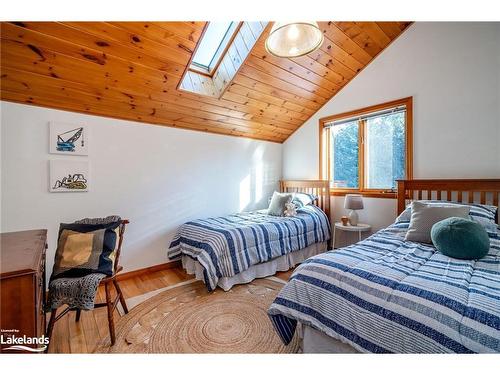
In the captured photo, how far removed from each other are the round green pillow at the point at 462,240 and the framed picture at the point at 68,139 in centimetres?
324

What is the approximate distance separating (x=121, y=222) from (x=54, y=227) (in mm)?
951

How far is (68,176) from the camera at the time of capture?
7.71 feet

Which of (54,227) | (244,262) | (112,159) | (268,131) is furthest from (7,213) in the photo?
(268,131)

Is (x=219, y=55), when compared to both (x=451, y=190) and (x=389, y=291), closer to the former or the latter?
(x=389, y=291)

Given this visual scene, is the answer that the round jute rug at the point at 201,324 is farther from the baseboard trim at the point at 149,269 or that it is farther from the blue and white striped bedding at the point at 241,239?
the baseboard trim at the point at 149,269

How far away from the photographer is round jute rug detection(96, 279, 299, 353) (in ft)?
5.23

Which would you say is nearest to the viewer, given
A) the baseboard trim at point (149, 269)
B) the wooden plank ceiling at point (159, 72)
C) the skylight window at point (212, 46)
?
the wooden plank ceiling at point (159, 72)

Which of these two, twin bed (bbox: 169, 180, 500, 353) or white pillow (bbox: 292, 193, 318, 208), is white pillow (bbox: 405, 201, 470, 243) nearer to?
twin bed (bbox: 169, 180, 500, 353)

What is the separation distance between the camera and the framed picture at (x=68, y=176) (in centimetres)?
227

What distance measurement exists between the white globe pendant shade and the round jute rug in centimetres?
201

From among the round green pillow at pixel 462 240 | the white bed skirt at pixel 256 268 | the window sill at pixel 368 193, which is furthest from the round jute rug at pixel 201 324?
the window sill at pixel 368 193

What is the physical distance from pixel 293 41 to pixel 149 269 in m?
2.86

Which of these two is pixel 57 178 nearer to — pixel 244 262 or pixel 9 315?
pixel 9 315

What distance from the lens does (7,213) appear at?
207 cm
